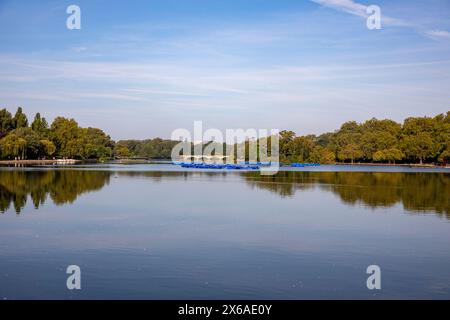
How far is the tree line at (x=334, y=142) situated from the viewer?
81.1 m

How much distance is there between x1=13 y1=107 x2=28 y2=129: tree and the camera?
86.8 meters

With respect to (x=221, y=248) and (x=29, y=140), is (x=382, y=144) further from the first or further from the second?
(x=221, y=248)

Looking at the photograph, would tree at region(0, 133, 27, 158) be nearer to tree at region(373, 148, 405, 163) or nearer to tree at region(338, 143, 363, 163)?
tree at region(338, 143, 363, 163)

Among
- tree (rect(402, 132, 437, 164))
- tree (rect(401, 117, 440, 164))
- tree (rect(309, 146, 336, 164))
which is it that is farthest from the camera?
tree (rect(309, 146, 336, 164))

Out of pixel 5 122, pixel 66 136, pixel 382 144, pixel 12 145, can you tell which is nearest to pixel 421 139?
pixel 382 144

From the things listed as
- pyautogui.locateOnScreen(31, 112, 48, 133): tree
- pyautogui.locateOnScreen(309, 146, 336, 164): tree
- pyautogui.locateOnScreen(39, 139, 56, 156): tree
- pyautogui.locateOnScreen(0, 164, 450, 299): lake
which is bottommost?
pyautogui.locateOnScreen(0, 164, 450, 299): lake

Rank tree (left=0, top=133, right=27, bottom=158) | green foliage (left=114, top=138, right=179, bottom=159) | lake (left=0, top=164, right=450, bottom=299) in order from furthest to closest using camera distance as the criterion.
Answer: green foliage (left=114, top=138, right=179, bottom=159) < tree (left=0, top=133, right=27, bottom=158) < lake (left=0, top=164, right=450, bottom=299)

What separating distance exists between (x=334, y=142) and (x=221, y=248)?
97536 mm

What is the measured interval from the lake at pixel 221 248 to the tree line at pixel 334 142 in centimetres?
5984

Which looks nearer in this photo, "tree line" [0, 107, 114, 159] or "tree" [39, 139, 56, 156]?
"tree line" [0, 107, 114, 159]

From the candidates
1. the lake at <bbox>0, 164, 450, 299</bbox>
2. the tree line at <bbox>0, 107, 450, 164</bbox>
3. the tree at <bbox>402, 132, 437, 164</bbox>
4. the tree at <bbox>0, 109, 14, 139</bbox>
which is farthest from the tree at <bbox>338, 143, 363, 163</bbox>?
the lake at <bbox>0, 164, 450, 299</bbox>

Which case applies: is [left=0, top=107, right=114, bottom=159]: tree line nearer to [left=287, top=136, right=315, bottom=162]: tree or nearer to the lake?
[left=287, top=136, right=315, bottom=162]: tree

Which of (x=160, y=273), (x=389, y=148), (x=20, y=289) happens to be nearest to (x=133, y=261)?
(x=160, y=273)

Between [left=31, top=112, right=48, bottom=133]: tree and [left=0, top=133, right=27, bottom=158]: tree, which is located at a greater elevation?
[left=31, top=112, right=48, bottom=133]: tree
